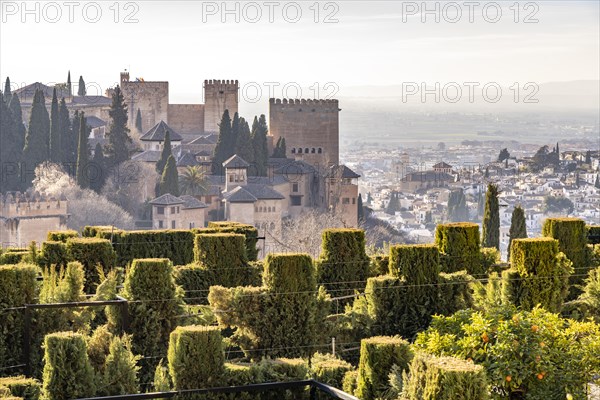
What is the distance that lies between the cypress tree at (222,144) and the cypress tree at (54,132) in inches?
308

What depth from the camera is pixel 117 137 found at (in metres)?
57.8

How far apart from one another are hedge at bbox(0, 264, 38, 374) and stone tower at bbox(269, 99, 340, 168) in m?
59.2

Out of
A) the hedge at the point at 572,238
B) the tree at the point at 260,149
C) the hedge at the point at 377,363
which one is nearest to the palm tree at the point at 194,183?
the tree at the point at 260,149

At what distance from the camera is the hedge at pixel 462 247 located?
13734 mm

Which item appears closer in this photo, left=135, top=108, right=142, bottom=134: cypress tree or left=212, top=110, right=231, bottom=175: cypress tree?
left=212, top=110, right=231, bottom=175: cypress tree

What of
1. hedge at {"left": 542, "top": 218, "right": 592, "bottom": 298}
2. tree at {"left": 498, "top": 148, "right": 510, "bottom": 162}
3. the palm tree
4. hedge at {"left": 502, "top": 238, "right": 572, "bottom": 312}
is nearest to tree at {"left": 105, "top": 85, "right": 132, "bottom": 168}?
the palm tree

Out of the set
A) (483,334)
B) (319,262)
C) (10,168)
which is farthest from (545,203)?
(483,334)

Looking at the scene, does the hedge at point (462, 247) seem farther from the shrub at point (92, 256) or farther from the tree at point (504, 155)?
the tree at point (504, 155)

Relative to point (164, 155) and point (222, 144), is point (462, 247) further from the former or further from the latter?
point (222, 144)

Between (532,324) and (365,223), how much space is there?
5296 cm

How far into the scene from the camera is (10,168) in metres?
57.3

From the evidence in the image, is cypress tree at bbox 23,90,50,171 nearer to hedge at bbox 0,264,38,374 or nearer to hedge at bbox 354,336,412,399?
hedge at bbox 0,264,38,374

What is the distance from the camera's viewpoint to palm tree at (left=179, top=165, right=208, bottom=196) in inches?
2258

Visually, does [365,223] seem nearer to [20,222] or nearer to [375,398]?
[20,222]
